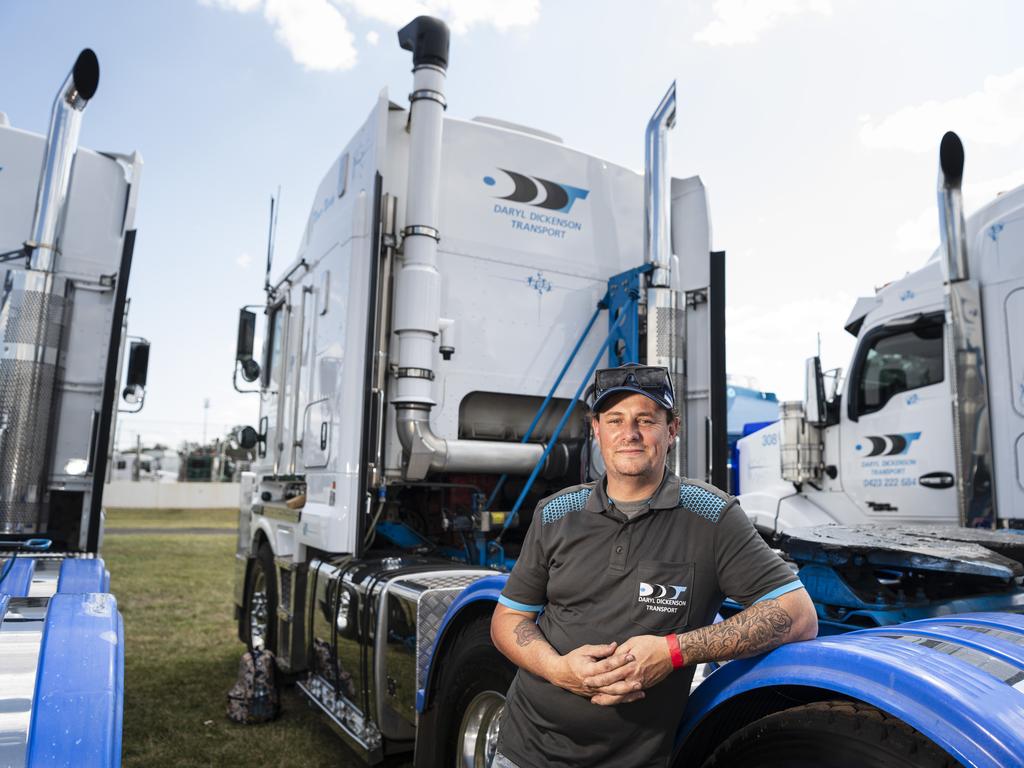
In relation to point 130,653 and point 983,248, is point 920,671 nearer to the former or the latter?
point 983,248

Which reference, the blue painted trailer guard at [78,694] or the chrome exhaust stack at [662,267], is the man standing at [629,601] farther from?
the chrome exhaust stack at [662,267]

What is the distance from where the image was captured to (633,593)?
6.19 feet

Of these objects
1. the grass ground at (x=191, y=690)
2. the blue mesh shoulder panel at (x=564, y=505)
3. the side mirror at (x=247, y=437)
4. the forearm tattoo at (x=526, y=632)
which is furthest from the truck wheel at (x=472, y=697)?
the side mirror at (x=247, y=437)

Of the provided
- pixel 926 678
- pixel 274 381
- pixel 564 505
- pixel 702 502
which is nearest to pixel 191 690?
pixel 274 381

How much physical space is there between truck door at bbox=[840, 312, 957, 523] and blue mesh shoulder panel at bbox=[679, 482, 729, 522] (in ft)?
16.2

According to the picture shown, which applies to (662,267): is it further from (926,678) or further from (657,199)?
(926,678)

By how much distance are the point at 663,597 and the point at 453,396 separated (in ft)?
11.0

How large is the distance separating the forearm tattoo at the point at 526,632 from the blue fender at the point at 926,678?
42 cm

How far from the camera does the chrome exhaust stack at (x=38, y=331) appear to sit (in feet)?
15.3

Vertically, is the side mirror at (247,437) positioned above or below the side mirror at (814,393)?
below

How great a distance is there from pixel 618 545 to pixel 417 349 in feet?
9.54

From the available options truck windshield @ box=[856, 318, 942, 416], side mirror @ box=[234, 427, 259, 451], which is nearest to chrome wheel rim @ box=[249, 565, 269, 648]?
side mirror @ box=[234, 427, 259, 451]

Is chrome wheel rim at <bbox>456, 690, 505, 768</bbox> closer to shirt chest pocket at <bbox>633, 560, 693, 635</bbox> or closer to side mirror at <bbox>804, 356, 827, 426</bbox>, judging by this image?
shirt chest pocket at <bbox>633, 560, 693, 635</bbox>

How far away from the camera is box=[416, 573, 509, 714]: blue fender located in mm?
2979
